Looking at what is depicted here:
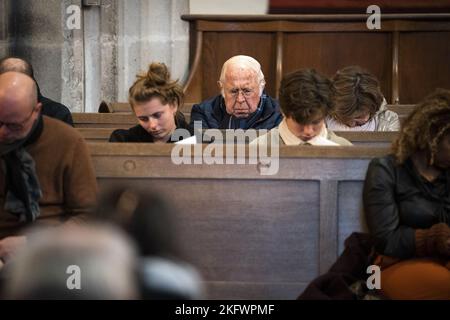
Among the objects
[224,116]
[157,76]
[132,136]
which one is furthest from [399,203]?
[224,116]

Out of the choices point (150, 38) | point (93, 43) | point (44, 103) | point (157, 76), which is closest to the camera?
point (157, 76)

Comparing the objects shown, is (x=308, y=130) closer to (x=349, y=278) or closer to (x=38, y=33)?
(x=349, y=278)

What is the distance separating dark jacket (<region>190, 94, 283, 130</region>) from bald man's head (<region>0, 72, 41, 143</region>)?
1874 mm

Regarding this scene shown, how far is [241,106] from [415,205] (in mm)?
2172

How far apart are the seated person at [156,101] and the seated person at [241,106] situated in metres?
0.80

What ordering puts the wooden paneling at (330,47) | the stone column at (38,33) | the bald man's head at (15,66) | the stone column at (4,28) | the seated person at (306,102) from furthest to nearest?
the wooden paneling at (330,47) → the stone column at (38,33) → the stone column at (4,28) → the bald man's head at (15,66) → the seated person at (306,102)

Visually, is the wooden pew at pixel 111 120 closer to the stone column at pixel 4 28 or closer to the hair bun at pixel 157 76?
the hair bun at pixel 157 76

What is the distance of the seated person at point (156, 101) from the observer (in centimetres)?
422

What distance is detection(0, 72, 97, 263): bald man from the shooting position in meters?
3.21

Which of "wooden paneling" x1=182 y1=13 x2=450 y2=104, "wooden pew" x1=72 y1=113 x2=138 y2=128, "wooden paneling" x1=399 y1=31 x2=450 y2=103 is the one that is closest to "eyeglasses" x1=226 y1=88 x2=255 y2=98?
"wooden pew" x1=72 y1=113 x2=138 y2=128

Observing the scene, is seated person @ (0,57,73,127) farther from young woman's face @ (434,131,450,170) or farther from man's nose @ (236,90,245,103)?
young woman's face @ (434,131,450,170)

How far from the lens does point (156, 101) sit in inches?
167

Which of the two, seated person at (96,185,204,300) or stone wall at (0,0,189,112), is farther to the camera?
stone wall at (0,0,189,112)

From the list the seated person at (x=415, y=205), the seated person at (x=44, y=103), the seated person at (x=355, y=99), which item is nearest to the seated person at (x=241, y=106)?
the seated person at (x=355, y=99)
